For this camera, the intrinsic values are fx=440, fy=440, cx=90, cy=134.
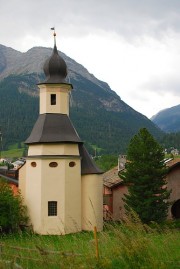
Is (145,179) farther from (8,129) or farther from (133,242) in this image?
(8,129)

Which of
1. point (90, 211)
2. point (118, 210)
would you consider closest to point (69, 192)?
point (90, 211)

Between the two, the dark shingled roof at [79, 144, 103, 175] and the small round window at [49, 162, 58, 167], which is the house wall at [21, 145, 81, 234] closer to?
the small round window at [49, 162, 58, 167]

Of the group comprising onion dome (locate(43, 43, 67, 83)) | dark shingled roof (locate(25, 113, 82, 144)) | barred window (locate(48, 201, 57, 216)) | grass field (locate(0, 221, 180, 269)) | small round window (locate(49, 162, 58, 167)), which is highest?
onion dome (locate(43, 43, 67, 83))

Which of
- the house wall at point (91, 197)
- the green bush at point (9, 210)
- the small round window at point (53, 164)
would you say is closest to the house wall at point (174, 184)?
the house wall at point (91, 197)

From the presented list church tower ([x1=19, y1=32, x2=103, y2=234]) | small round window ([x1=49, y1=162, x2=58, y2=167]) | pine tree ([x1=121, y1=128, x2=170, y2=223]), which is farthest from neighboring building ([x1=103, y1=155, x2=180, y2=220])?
small round window ([x1=49, y1=162, x2=58, y2=167])

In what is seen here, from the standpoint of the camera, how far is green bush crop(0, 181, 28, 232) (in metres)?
28.2

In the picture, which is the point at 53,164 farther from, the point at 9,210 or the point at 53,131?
the point at 9,210

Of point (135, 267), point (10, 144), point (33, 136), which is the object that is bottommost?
point (135, 267)

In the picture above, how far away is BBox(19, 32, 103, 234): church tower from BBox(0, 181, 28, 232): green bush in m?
1.56

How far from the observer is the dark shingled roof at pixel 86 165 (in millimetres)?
31847

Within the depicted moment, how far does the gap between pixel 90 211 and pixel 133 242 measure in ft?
71.4

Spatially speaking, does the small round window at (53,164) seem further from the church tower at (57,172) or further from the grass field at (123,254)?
the grass field at (123,254)

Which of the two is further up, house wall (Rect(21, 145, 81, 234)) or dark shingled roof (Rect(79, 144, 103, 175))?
dark shingled roof (Rect(79, 144, 103, 175))

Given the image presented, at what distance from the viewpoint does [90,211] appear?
31.5 metres
